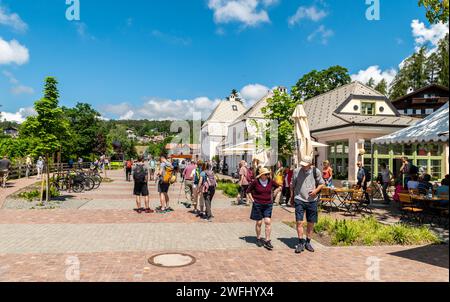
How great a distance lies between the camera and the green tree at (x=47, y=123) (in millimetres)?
12305

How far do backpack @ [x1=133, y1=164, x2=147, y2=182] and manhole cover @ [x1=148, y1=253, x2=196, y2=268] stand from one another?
4927 millimetres

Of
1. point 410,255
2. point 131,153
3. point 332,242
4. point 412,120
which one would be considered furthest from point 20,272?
point 131,153

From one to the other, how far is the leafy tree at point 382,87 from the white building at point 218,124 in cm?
2423

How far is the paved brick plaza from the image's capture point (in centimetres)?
510

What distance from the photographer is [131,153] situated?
276ft

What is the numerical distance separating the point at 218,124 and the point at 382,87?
29546 millimetres

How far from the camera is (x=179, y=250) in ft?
21.4

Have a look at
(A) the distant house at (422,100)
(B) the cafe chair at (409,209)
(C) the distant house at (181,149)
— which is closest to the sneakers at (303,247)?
(B) the cafe chair at (409,209)

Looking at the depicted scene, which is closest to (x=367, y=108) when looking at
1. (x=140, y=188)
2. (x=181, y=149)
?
(x=140, y=188)

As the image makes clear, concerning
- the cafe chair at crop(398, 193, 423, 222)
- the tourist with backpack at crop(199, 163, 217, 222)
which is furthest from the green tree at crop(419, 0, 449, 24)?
the tourist with backpack at crop(199, 163, 217, 222)

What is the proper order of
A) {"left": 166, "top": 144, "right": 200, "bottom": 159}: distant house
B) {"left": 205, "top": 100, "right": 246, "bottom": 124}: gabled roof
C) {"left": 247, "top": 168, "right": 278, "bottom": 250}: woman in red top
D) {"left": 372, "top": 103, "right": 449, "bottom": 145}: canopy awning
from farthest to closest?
{"left": 166, "top": 144, "right": 200, "bottom": 159}: distant house
{"left": 205, "top": 100, "right": 246, "bottom": 124}: gabled roof
{"left": 372, "top": 103, "right": 449, "bottom": 145}: canopy awning
{"left": 247, "top": 168, "right": 278, "bottom": 250}: woman in red top

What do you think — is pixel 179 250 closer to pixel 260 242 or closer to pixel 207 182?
pixel 260 242

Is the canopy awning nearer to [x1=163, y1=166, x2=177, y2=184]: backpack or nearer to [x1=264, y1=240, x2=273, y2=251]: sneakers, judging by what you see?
[x1=264, y1=240, x2=273, y2=251]: sneakers
